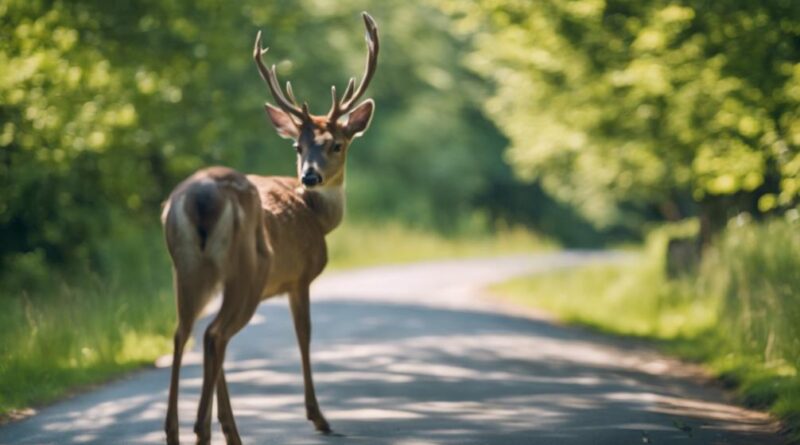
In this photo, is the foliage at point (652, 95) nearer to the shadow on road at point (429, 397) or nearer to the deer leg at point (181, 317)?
the shadow on road at point (429, 397)

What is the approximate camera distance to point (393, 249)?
36469 millimetres

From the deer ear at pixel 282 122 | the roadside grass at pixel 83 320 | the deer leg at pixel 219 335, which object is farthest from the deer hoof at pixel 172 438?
the deer ear at pixel 282 122

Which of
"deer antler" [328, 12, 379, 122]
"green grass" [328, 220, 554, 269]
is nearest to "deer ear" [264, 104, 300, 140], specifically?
"deer antler" [328, 12, 379, 122]

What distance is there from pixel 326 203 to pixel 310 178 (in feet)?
2.60

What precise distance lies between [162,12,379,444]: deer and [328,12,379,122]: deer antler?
0.07ft

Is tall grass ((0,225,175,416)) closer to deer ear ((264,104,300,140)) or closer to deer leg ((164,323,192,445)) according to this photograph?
deer leg ((164,323,192,445))

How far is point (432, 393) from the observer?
12.1 meters

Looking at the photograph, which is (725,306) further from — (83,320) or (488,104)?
(488,104)

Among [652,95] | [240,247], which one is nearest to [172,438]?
[240,247]

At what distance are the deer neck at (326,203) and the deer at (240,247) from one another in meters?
0.05

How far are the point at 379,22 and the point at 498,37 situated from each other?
2025 centimetres

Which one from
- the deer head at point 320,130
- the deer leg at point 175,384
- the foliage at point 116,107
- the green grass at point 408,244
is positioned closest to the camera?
the deer leg at point 175,384

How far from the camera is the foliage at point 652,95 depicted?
624 inches

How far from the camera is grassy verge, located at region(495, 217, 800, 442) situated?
12969mm
